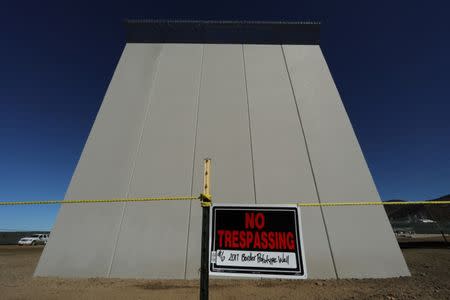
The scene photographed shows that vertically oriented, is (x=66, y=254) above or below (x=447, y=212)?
below

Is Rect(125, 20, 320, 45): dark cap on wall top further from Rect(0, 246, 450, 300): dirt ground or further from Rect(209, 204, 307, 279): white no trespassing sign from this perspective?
Rect(209, 204, 307, 279): white no trespassing sign

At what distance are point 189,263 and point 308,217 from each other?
2.58 meters

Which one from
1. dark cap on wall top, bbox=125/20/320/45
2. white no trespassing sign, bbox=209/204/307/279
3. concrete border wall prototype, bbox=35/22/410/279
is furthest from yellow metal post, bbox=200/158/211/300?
dark cap on wall top, bbox=125/20/320/45

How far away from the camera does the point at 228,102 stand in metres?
7.33

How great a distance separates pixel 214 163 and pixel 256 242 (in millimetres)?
3960

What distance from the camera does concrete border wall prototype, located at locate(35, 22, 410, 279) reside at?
527cm

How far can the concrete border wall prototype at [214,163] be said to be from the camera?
207 inches

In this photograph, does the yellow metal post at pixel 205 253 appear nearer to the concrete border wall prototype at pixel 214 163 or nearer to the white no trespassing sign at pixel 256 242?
the white no trespassing sign at pixel 256 242

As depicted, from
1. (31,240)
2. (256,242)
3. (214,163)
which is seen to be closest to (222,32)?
(214,163)

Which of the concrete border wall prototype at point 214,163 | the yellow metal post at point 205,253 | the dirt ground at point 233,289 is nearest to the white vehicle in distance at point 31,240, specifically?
the dirt ground at point 233,289

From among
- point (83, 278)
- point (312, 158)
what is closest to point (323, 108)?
point (312, 158)

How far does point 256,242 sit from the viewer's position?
237 cm

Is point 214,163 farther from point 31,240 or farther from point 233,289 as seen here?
point 31,240

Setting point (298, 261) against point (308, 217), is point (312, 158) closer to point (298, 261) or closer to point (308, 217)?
point (308, 217)
